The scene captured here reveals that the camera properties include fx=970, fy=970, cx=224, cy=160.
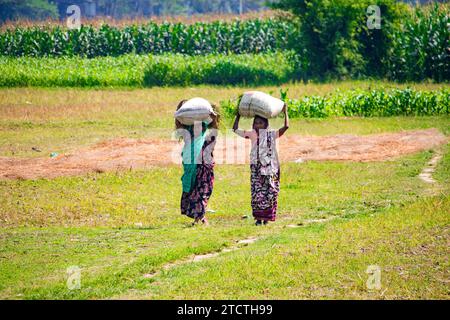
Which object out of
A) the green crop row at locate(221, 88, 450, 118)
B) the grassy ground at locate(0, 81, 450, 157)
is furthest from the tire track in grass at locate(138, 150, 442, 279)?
the green crop row at locate(221, 88, 450, 118)

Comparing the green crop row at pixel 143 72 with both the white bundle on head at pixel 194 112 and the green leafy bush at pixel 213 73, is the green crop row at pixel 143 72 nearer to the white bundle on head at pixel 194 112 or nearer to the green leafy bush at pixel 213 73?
the green leafy bush at pixel 213 73

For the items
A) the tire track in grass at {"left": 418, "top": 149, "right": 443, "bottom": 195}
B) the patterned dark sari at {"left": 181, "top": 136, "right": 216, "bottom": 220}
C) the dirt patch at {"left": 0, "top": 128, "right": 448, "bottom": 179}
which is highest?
the patterned dark sari at {"left": 181, "top": 136, "right": 216, "bottom": 220}

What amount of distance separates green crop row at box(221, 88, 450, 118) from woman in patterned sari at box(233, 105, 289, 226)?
12.6 metres

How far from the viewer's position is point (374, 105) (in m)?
26.7

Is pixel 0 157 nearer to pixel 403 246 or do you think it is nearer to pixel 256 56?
pixel 403 246

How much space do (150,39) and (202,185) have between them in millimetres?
29900

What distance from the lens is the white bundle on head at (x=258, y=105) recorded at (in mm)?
13062

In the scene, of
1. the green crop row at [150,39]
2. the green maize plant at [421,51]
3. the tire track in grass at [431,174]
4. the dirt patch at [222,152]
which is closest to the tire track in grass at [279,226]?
the tire track in grass at [431,174]

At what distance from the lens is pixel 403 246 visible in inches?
452

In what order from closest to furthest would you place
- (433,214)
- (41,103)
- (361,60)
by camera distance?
(433,214)
(41,103)
(361,60)

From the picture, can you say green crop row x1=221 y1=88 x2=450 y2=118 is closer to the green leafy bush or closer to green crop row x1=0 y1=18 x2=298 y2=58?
the green leafy bush

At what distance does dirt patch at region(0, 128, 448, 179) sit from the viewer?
62.5 feet
